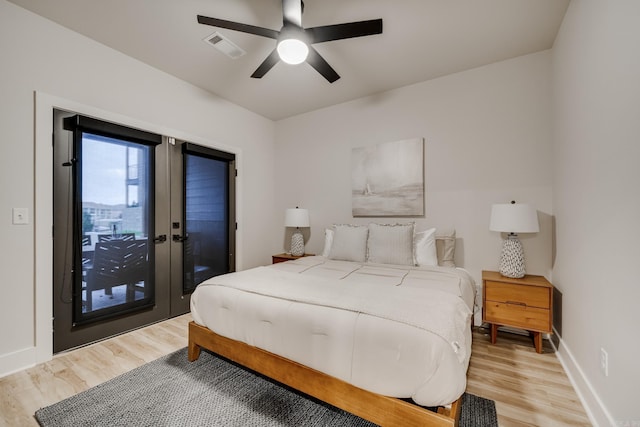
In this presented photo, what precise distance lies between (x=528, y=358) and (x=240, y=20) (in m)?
3.78

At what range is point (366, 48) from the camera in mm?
2621

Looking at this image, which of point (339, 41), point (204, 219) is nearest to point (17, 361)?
point (204, 219)

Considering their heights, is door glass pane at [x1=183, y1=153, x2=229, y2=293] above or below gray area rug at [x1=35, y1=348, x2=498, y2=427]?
above

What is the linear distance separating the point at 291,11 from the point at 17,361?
336 cm

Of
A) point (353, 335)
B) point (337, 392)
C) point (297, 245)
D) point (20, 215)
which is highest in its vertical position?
point (20, 215)

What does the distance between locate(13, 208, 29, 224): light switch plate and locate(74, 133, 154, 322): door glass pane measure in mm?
342

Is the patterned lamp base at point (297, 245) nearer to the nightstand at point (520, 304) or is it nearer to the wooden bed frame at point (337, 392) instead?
the wooden bed frame at point (337, 392)

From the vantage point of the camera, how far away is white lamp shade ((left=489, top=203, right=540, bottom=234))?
→ 238cm

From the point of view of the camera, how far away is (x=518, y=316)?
92.8 inches

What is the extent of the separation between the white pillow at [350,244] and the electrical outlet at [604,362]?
1883 millimetres

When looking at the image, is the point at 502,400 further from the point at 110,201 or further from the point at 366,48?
the point at 110,201

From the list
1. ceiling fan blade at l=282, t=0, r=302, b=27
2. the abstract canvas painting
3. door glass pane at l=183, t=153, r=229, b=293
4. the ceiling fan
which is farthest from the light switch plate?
the abstract canvas painting

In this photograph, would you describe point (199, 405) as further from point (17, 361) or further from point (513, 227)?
point (513, 227)

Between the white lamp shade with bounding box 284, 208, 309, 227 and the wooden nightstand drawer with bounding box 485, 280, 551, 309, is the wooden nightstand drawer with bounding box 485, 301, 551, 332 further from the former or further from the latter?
the white lamp shade with bounding box 284, 208, 309, 227
